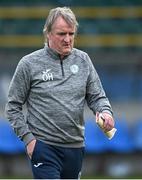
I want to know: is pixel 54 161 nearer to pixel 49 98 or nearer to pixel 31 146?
pixel 31 146

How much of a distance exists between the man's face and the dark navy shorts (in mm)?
668

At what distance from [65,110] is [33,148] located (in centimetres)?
35

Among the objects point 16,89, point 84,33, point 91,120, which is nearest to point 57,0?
point 84,33

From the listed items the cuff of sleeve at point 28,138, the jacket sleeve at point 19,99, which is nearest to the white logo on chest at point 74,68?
the jacket sleeve at point 19,99

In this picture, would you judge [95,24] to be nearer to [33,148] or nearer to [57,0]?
[57,0]

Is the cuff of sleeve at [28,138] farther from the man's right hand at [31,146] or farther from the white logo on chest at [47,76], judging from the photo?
the white logo on chest at [47,76]

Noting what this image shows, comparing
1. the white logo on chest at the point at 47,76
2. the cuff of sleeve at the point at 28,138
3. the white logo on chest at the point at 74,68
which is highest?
the white logo on chest at the point at 74,68

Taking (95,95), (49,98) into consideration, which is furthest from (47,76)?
(95,95)

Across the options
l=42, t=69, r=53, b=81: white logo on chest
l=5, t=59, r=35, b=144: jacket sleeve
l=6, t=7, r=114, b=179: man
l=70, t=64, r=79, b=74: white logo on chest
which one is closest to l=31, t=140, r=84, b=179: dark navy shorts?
l=6, t=7, r=114, b=179: man

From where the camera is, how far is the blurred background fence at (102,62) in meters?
11.2

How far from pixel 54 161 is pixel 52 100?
42cm

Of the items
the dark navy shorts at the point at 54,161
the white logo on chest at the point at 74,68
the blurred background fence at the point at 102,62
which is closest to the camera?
the dark navy shorts at the point at 54,161

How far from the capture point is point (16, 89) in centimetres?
595

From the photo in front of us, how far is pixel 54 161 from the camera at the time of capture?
19.3ft
